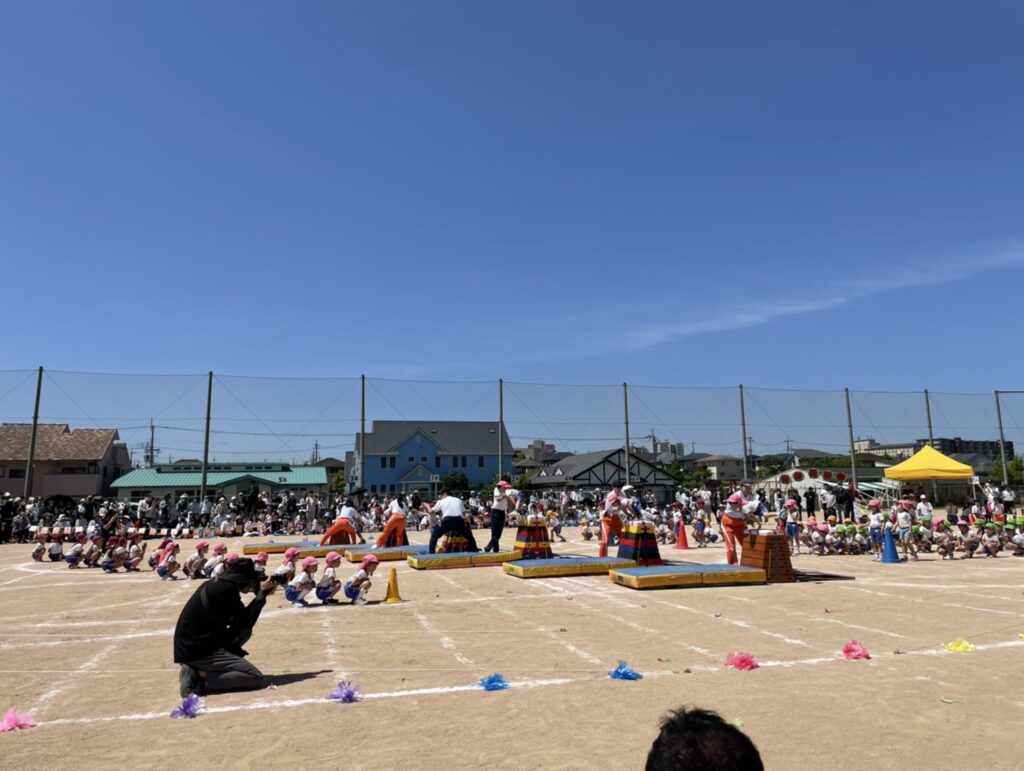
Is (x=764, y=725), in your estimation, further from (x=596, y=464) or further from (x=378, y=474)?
(x=378, y=474)

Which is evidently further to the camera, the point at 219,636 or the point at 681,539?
the point at 681,539

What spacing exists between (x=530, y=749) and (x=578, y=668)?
250 centimetres

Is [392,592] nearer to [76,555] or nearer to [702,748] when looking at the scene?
[76,555]

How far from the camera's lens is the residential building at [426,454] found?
6456 cm

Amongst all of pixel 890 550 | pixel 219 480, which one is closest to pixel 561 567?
pixel 890 550

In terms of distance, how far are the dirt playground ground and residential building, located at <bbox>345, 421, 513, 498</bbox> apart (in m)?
51.5

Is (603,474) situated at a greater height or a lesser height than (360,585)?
greater

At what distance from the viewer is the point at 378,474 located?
6462cm

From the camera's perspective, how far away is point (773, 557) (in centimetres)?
1390

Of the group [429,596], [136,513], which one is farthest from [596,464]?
[429,596]

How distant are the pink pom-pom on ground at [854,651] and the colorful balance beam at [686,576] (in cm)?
521

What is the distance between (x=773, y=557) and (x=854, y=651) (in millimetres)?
6342

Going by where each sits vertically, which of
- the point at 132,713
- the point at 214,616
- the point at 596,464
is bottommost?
the point at 132,713

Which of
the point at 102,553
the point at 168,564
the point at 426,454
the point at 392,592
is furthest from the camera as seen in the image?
the point at 426,454
